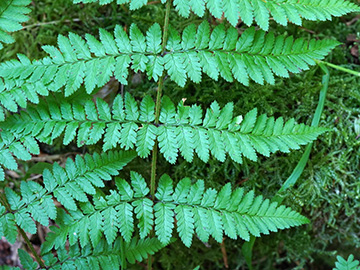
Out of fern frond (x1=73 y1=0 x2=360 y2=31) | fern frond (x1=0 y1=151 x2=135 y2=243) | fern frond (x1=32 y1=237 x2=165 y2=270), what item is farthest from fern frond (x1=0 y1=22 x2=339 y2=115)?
fern frond (x1=32 y1=237 x2=165 y2=270)

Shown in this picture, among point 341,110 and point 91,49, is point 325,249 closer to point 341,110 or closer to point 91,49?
point 341,110

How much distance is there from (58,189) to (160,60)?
1.40m

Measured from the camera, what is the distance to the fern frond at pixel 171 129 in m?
2.73

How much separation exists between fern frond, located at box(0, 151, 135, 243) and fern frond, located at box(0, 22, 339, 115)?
24.9 inches

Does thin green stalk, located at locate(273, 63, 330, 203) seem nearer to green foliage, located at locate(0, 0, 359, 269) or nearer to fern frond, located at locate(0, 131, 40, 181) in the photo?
green foliage, located at locate(0, 0, 359, 269)

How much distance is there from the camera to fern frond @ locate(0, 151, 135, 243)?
2902mm

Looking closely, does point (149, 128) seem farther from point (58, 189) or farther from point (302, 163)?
point (302, 163)

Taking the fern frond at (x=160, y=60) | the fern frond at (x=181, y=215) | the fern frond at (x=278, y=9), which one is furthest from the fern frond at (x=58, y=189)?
the fern frond at (x=278, y=9)

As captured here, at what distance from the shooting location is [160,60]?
111 inches

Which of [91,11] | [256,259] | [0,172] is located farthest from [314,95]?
[0,172]

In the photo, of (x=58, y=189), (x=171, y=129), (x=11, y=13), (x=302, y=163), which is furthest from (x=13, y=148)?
(x=302, y=163)

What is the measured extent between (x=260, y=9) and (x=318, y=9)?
43cm

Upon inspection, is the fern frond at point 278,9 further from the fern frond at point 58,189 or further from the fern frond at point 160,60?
the fern frond at point 58,189

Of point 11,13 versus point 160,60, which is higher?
point 11,13
